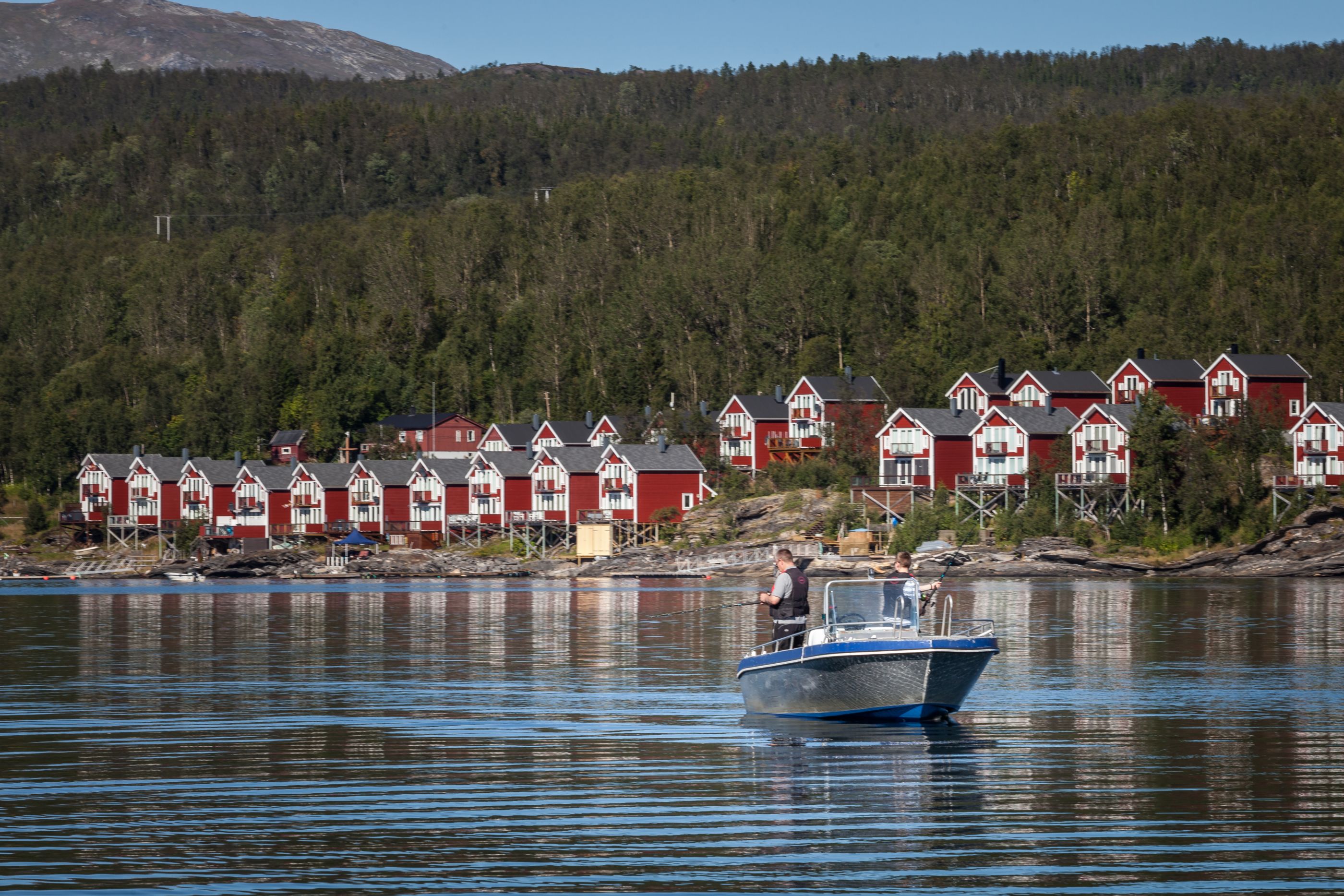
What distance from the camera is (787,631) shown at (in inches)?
1030

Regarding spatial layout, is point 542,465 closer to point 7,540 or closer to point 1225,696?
point 7,540

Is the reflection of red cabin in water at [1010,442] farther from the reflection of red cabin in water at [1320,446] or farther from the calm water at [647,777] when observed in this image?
the calm water at [647,777]

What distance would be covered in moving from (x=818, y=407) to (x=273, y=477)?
47942 mm

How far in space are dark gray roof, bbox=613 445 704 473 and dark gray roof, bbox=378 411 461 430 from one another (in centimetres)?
3283

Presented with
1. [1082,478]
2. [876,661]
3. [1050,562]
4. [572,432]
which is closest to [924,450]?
[1082,478]

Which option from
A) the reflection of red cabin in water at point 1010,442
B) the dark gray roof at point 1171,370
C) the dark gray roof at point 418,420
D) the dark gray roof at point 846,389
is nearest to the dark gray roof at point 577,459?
the dark gray roof at point 846,389

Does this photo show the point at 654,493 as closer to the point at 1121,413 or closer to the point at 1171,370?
the point at 1121,413

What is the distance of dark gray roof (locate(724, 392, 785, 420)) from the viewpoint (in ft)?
399

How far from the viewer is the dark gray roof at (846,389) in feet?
384

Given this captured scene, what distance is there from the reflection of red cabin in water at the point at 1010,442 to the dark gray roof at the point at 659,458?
2123 centimetres

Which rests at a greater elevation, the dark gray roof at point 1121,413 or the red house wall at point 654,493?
the dark gray roof at point 1121,413

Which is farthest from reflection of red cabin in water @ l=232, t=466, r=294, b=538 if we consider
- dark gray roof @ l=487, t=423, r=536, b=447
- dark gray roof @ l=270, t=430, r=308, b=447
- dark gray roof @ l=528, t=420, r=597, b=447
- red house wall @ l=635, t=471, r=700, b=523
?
red house wall @ l=635, t=471, r=700, b=523

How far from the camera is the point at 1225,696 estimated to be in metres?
29.7

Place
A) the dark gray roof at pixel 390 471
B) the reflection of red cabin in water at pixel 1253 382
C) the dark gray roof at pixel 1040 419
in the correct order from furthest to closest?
the dark gray roof at pixel 390 471 → the reflection of red cabin in water at pixel 1253 382 → the dark gray roof at pixel 1040 419
